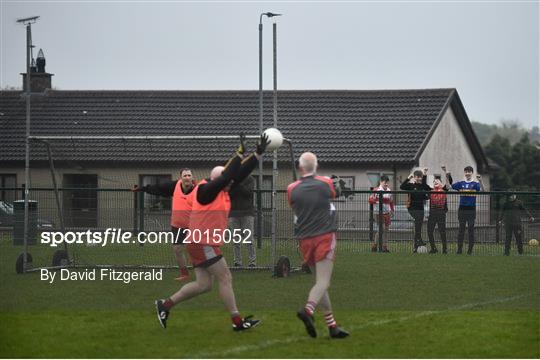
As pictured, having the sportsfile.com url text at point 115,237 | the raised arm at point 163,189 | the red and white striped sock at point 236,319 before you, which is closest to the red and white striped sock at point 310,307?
the red and white striped sock at point 236,319

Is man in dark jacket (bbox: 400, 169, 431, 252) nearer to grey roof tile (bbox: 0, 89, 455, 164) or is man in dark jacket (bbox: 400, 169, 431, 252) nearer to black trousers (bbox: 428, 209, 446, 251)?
black trousers (bbox: 428, 209, 446, 251)

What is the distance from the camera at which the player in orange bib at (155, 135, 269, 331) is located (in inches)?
492

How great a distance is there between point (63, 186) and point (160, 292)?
833 centimetres

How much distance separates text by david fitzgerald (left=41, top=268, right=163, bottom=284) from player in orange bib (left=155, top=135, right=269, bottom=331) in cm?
630

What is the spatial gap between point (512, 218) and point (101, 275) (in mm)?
10450

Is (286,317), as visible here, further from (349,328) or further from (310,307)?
(310,307)

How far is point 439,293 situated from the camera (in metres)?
16.8

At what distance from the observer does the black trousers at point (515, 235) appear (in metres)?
25.5

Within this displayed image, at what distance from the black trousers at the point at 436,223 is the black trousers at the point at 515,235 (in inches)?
56.8

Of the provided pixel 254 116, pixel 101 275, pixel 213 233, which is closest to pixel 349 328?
pixel 213 233

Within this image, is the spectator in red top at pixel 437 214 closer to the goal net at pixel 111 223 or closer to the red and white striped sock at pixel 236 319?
the goal net at pixel 111 223

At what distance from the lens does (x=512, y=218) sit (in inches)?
1011

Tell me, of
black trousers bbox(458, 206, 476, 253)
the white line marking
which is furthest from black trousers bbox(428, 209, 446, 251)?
the white line marking

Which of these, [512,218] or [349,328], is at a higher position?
[512,218]
